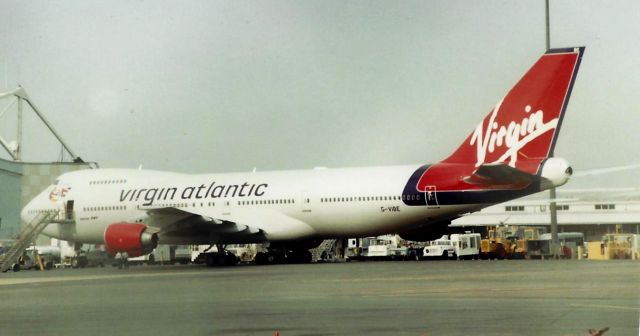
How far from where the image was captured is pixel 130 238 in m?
39.6

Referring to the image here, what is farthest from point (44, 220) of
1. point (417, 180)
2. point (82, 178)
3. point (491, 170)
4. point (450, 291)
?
point (450, 291)

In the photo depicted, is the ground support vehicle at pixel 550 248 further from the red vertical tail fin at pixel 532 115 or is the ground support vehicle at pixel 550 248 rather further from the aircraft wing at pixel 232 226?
the aircraft wing at pixel 232 226

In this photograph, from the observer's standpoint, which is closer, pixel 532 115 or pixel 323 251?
pixel 532 115

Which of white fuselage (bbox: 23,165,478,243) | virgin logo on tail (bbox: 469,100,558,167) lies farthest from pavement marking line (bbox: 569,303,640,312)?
white fuselage (bbox: 23,165,478,243)

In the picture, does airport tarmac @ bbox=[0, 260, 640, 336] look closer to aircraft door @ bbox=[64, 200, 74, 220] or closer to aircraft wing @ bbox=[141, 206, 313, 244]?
aircraft wing @ bbox=[141, 206, 313, 244]

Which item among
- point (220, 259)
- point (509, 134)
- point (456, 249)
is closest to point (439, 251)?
point (456, 249)

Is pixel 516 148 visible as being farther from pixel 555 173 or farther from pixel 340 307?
pixel 340 307

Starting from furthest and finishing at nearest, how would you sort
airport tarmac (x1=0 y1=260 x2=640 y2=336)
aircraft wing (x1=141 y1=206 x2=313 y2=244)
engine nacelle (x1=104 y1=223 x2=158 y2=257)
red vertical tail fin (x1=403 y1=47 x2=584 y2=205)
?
aircraft wing (x1=141 y1=206 x2=313 y2=244) → engine nacelle (x1=104 y1=223 x2=158 y2=257) → red vertical tail fin (x1=403 y1=47 x2=584 y2=205) → airport tarmac (x1=0 y1=260 x2=640 y2=336)

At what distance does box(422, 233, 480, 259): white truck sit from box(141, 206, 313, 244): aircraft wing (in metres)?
12.6

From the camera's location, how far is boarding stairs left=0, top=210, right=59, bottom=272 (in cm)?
4406

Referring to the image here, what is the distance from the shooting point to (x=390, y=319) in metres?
14.1

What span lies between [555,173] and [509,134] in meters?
3.15

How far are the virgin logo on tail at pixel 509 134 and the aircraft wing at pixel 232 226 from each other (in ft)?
30.9

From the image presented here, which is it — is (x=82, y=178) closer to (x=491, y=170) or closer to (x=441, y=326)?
(x=491, y=170)
